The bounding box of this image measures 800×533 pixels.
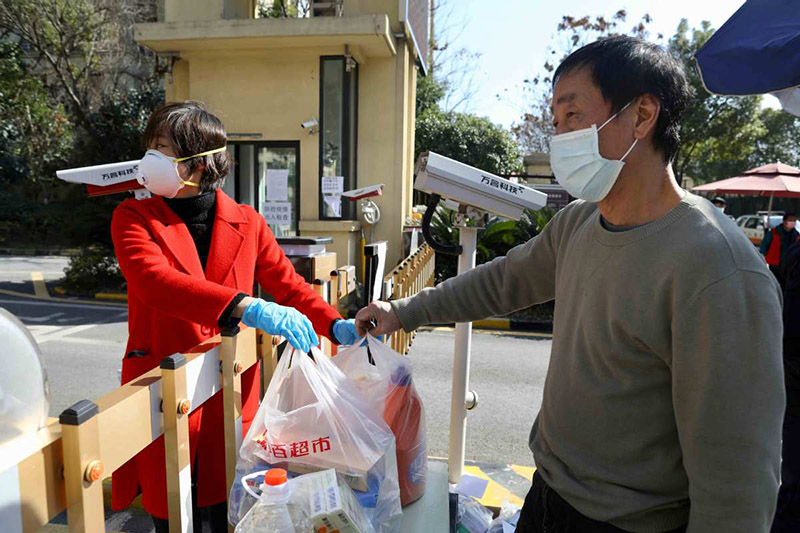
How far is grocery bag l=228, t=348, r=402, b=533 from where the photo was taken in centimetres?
142

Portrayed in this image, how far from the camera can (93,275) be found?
9.67 metres

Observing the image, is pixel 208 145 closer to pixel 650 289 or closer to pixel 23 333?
pixel 23 333

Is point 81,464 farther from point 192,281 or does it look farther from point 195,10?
point 195,10

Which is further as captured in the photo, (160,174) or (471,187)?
(471,187)

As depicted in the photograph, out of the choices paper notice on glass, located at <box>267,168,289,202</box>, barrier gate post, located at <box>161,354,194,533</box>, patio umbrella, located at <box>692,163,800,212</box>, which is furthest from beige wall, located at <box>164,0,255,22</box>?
patio umbrella, located at <box>692,163,800,212</box>

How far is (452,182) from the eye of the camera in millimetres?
2014

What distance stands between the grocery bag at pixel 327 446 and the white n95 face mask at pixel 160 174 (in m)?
0.75

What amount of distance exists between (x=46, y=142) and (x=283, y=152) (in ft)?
46.1

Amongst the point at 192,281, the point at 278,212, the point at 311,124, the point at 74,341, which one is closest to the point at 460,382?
the point at 192,281

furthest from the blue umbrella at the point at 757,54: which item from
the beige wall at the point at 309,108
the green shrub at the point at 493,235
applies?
the beige wall at the point at 309,108

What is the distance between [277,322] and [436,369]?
14.1 ft

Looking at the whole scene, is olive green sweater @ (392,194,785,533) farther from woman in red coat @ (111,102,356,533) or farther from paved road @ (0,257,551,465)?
paved road @ (0,257,551,465)

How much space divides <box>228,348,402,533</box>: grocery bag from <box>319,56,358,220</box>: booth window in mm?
7319

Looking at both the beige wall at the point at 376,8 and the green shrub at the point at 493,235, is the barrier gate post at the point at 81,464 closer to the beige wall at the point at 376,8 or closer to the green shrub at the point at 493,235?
the green shrub at the point at 493,235
